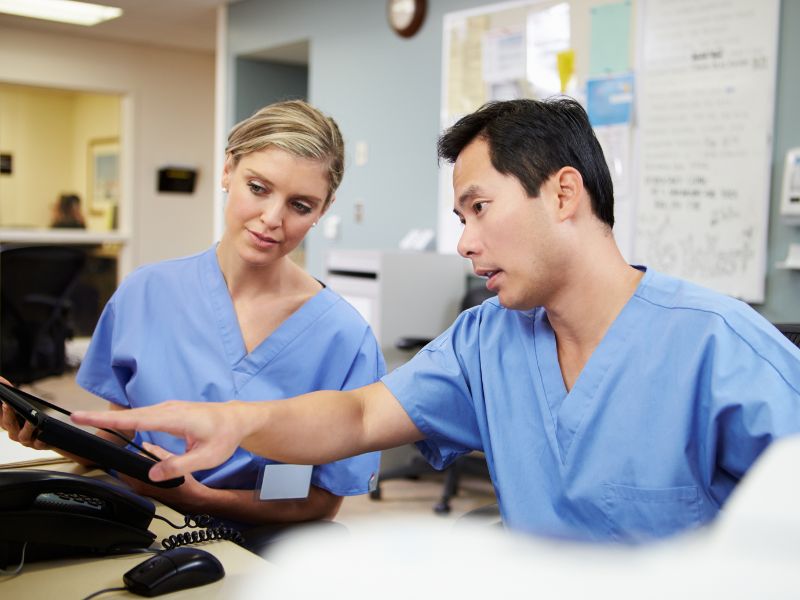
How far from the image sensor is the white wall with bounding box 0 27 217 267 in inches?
281

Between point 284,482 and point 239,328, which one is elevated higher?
point 239,328

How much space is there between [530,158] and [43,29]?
6.88 metres

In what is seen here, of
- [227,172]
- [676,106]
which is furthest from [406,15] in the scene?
[227,172]

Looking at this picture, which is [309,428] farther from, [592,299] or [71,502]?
[592,299]

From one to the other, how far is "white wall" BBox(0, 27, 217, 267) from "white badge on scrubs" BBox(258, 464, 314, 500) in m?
6.58

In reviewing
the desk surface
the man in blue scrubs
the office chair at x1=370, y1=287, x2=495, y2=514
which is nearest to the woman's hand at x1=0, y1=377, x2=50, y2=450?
the desk surface

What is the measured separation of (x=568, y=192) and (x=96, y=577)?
759mm

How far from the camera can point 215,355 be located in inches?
60.7

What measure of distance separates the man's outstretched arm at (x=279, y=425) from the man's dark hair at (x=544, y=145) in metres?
0.39

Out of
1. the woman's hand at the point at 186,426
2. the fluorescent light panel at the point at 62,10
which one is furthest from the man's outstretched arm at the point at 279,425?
the fluorescent light panel at the point at 62,10

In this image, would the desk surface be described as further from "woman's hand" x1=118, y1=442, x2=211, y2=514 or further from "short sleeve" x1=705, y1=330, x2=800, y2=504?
"short sleeve" x1=705, y1=330, x2=800, y2=504

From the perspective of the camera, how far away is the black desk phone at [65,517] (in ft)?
3.18

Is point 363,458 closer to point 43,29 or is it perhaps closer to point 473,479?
point 473,479

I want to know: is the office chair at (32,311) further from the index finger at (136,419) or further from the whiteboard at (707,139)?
the index finger at (136,419)
